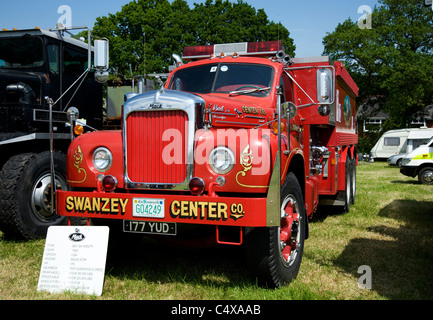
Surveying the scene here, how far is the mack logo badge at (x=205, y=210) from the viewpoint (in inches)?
141

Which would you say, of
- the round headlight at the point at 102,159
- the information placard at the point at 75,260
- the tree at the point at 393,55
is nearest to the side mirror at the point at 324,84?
the round headlight at the point at 102,159

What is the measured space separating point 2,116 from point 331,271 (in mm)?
4667

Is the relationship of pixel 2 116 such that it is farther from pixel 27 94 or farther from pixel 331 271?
pixel 331 271

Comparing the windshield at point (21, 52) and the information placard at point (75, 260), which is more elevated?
the windshield at point (21, 52)

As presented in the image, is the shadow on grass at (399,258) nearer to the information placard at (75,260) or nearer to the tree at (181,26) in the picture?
the information placard at (75,260)

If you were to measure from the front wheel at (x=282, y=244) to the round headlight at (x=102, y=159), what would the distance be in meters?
1.46

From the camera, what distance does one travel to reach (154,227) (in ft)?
12.8

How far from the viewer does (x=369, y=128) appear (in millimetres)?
36375

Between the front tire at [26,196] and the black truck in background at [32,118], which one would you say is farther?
the black truck in background at [32,118]

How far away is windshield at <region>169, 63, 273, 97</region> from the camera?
539 cm

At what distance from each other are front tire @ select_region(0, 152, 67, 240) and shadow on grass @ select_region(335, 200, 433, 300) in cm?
384

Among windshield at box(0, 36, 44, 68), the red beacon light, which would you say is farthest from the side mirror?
windshield at box(0, 36, 44, 68)

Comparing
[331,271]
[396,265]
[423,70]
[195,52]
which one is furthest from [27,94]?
[423,70]

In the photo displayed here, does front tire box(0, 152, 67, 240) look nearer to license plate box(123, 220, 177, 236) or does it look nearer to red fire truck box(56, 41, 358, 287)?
red fire truck box(56, 41, 358, 287)
